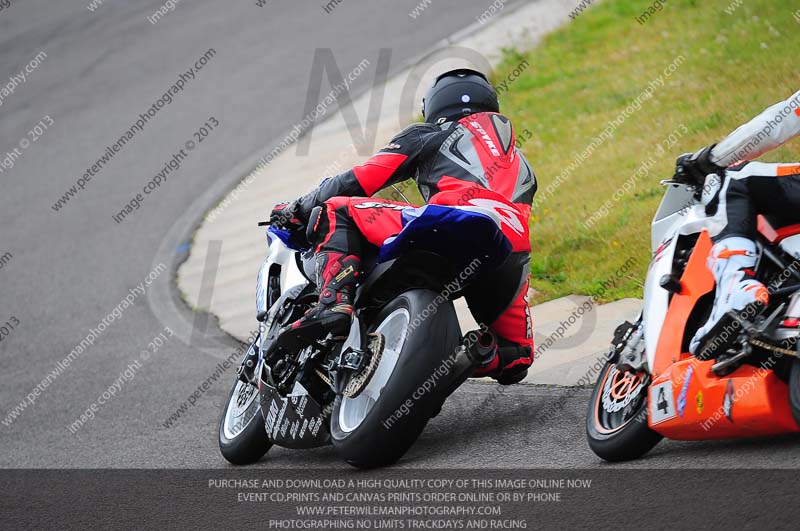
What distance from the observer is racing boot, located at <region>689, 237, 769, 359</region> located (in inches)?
155

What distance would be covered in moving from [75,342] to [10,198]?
4664mm

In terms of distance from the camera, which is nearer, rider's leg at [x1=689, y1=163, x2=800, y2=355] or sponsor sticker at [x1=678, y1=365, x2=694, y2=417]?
rider's leg at [x1=689, y1=163, x2=800, y2=355]

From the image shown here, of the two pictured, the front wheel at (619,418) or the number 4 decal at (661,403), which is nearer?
the number 4 decal at (661,403)

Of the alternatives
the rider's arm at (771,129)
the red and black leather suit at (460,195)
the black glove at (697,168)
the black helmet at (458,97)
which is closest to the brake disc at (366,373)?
the red and black leather suit at (460,195)

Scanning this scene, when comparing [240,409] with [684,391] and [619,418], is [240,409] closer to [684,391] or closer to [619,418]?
[619,418]

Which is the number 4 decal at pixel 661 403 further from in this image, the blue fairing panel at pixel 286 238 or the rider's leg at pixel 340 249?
the blue fairing panel at pixel 286 238

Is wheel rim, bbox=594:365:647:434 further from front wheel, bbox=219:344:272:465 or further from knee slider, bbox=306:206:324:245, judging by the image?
front wheel, bbox=219:344:272:465

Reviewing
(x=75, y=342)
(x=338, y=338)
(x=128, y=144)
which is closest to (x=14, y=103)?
(x=128, y=144)

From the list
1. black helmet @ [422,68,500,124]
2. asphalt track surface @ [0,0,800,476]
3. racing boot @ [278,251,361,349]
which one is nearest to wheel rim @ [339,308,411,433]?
racing boot @ [278,251,361,349]

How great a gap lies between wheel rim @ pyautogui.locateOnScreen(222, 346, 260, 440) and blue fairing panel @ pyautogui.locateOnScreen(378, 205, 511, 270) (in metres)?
1.23

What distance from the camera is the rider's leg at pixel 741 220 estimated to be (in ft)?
13.3

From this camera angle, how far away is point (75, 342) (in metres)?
8.63

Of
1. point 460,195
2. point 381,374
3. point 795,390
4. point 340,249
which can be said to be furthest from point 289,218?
point 795,390

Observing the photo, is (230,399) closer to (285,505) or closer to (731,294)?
(285,505)
